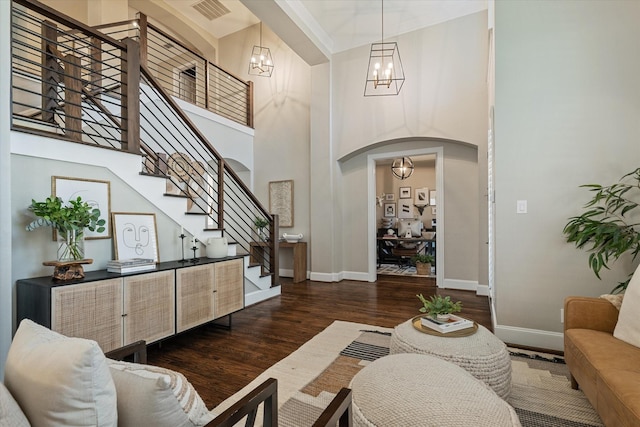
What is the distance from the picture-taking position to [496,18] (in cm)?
306

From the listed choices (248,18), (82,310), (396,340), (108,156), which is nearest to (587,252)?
(396,340)

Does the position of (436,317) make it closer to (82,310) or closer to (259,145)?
(82,310)

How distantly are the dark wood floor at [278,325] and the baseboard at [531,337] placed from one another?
581 mm

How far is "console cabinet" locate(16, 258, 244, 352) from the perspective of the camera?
212 centimetres

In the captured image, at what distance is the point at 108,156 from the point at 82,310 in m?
1.32

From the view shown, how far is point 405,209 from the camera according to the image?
9.89m

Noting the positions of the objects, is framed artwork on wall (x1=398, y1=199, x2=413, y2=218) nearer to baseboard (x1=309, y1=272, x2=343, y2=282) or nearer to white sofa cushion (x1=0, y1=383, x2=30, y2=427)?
baseboard (x1=309, y1=272, x2=343, y2=282)

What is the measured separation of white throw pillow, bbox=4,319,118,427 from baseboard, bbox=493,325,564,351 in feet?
10.6

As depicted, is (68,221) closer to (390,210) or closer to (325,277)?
(325,277)

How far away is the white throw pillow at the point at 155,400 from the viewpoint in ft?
2.76

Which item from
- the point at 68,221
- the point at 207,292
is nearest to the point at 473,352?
the point at 207,292

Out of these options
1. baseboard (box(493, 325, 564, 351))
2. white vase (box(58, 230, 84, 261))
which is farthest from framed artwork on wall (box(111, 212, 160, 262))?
baseboard (box(493, 325, 564, 351))

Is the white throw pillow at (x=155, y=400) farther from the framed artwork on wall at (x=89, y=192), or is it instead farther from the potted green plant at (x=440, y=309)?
the framed artwork on wall at (x=89, y=192)

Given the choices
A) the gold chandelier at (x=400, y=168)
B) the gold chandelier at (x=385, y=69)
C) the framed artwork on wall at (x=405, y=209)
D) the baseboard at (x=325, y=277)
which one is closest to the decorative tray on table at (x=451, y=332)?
the baseboard at (x=325, y=277)
